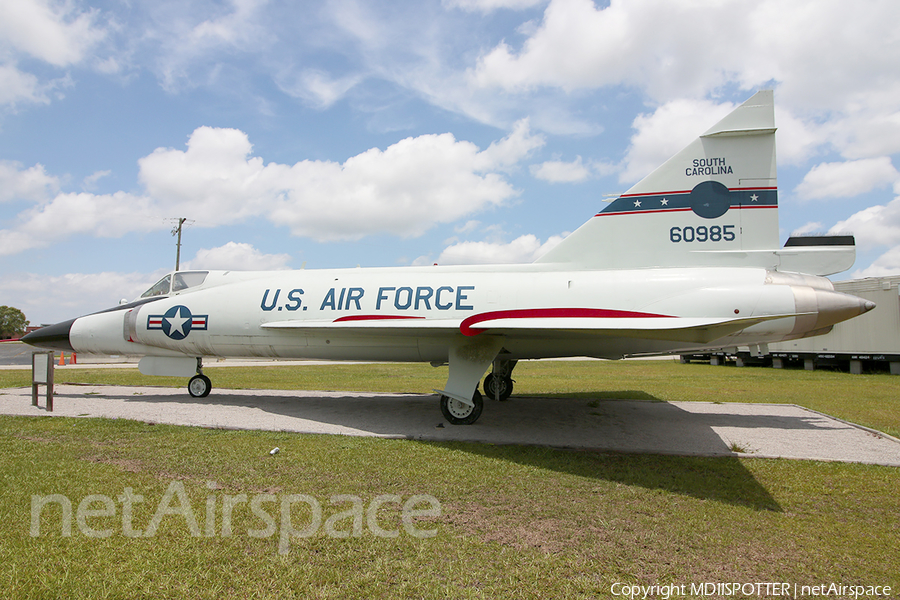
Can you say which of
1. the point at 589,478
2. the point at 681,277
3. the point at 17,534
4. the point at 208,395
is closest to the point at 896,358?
the point at 681,277

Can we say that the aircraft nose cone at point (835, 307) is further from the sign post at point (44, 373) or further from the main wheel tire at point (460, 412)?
the sign post at point (44, 373)

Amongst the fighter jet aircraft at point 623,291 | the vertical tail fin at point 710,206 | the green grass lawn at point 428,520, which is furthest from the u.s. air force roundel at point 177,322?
the vertical tail fin at point 710,206

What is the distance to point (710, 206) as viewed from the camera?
26.7 ft

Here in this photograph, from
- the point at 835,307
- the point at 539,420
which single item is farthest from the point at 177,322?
the point at 835,307

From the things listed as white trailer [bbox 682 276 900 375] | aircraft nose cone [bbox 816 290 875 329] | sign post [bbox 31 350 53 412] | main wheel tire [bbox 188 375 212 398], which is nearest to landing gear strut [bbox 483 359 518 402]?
aircraft nose cone [bbox 816 290 875 329]

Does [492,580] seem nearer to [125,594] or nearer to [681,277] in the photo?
[125,594]

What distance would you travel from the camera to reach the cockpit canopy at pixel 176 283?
11027 millimetres

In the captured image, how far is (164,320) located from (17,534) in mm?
7556

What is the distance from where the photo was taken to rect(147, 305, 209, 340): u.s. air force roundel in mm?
10352

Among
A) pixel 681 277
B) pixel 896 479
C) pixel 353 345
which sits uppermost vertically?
pixel 681 277

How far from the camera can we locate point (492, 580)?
323cm

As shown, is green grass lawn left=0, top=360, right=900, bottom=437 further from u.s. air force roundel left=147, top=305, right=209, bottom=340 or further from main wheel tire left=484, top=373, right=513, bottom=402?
u.s. air force roundel left=147, top=305, right=209, bottom=340

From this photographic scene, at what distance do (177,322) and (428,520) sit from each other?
8.57 m

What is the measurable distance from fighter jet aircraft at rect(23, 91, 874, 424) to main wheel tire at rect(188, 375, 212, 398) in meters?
2.51
